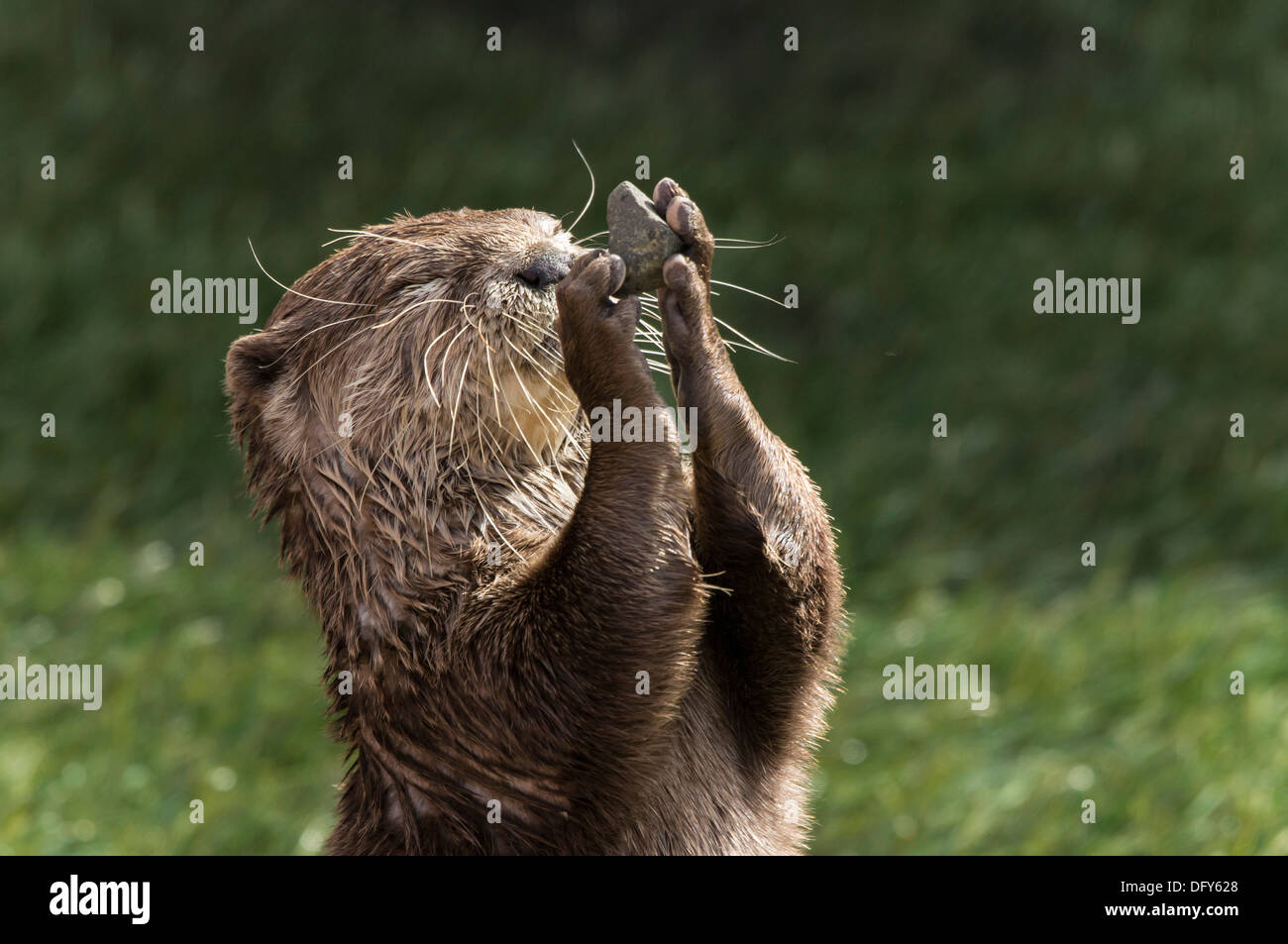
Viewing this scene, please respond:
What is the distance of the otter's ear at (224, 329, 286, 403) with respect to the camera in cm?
307

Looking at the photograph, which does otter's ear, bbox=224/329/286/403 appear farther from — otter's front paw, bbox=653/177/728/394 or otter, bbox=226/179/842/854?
otter's front paw, bbox=653/177/728/394

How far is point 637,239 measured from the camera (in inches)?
102

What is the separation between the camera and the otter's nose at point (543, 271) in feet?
9.13

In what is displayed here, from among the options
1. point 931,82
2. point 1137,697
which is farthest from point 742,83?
point 1137,697

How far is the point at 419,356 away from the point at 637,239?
1.65 feet

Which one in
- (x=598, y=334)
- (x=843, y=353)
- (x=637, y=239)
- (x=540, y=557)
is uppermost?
(x=637, y=239)

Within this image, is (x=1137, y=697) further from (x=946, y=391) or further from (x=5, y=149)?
(x=5, y=149)

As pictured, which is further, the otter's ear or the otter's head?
the otter's ear

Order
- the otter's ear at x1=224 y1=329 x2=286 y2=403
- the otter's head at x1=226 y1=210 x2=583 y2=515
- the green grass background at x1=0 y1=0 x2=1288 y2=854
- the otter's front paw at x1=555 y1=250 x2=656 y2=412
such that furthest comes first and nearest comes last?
the green grass background at x1=0 y1=0 x2=1288 y2=854 < the otter's ear at x1=224 y1=329 x2=286 y2=403 < the otter's head at x1=226 y1=210 x2=583 y2=515 < the otter's front paw at x1=555 y1=250 x2=656 y2=412

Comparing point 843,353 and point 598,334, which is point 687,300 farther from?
point 843,353

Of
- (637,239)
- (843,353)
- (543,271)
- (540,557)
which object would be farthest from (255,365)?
(843,353)

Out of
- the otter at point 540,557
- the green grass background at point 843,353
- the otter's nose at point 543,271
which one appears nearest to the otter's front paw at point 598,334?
the otter at point 540,557

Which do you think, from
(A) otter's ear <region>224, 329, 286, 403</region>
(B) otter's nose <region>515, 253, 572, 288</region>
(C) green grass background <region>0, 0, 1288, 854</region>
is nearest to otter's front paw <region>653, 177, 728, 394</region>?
(B) otter's nose <region>515, 253, 572, 288</region>

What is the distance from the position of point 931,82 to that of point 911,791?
4.38 metres
